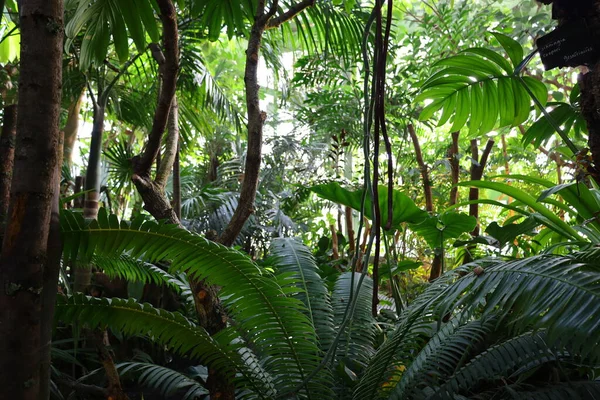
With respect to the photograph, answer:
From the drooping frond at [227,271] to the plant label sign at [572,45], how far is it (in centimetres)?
91

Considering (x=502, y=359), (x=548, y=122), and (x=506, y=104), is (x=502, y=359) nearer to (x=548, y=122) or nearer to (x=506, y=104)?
→ (x=548, y=122)

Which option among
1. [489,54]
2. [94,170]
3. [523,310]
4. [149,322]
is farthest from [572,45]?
[94,170]

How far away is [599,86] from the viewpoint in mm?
1130

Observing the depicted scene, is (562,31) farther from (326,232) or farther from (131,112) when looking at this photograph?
(326,232)

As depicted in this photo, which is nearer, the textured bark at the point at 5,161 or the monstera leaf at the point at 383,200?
the textured bark at the point at 5,161

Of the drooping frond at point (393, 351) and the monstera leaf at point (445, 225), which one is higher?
the monstera leaf at point (445, 225)

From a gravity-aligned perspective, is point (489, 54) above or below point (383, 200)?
above

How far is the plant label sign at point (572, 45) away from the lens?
1160mm

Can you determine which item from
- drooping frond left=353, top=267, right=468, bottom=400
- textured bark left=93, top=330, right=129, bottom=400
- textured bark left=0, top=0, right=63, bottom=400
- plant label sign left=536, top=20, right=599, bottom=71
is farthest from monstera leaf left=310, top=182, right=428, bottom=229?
textured bark left=0, top=0, right=63, bottom=400

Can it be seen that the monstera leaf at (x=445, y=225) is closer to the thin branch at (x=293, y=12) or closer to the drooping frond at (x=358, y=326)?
the drooping frond at (x=358, y=326)

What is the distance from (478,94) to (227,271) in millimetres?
1604

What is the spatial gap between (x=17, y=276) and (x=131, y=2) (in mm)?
894

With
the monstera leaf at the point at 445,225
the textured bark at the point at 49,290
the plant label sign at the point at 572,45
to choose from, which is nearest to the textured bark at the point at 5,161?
the textured bark at the point at 49,290

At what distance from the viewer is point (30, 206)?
81 cm
